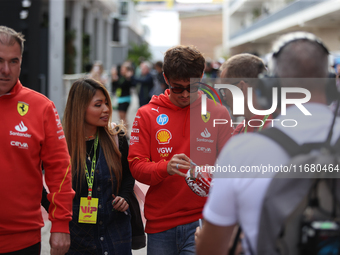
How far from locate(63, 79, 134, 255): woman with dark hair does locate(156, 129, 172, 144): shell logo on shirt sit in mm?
534

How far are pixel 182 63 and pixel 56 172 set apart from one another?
1.03m

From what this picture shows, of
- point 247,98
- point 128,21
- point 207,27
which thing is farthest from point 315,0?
point 207,27

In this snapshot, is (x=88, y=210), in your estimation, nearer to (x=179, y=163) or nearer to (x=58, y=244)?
(x=58, y=244)

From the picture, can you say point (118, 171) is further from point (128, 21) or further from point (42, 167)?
point (128, 21)

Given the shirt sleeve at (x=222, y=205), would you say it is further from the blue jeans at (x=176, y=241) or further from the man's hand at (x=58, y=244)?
the man's hand at (x=58, y=244)

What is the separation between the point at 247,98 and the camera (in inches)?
99.3

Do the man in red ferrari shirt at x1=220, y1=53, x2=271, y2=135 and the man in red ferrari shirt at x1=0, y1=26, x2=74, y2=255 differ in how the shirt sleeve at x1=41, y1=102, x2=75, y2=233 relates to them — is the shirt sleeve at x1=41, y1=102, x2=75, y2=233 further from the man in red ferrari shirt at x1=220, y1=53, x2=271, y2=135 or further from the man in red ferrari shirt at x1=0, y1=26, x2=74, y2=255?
the man in red ferrari shirt at x1=220, y1=53, x2=271, y2=135

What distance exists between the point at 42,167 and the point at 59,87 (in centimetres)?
892

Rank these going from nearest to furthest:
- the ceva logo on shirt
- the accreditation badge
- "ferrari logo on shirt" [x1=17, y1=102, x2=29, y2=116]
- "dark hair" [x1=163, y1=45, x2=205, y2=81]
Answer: "ferrari logo on shirt" [x1=17, y1=102, x2=29, y2=116] < "dark hair" [x1=163, y1=45, x2=205, y2=81] < the ceva logo on shirt < the accreditation badge

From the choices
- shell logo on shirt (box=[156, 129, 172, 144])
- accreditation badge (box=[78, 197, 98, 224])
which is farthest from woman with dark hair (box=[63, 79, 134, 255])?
shell logo on shirt (box=[156, 129, 172, 144])

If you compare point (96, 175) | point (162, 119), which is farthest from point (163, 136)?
point (96, 175)

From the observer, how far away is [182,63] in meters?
2.53

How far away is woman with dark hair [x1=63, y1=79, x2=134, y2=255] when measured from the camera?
2.87m

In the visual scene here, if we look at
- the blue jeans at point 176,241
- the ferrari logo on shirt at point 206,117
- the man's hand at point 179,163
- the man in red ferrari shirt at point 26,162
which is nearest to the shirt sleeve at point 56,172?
the man in red ferrari shirt at point 26,162
